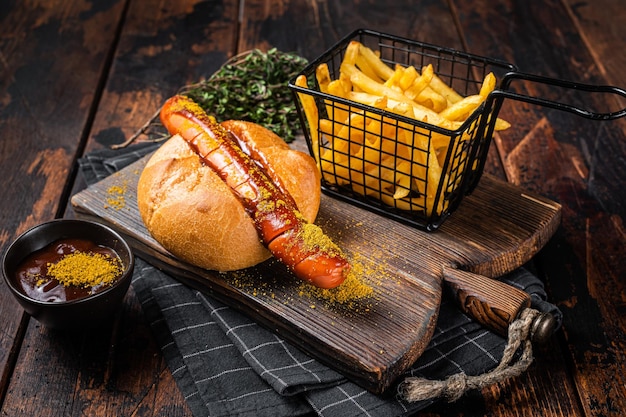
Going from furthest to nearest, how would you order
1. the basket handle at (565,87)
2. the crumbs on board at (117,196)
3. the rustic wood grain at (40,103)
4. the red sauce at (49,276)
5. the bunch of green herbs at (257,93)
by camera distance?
1. the bunch of green herbs at (257,93)
2. the rustic wood grain at (40,103)
3. the crumbs on board at (117,196)
4. the red sauce at (49,276)
5. the basket handle at (565,87)

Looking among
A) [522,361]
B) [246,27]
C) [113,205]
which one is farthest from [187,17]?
[522,361]

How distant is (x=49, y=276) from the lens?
1.89 meters

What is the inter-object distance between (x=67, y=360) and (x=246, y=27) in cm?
217

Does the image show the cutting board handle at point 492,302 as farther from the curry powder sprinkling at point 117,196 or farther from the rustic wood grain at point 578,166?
the curry powder sprinkling at point 117,196

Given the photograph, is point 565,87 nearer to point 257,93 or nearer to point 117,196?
point 257,93

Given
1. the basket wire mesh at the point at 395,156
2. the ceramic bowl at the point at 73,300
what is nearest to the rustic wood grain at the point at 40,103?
the ceramic bowl at the point at 73,300

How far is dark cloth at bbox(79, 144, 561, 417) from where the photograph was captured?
5.88ft

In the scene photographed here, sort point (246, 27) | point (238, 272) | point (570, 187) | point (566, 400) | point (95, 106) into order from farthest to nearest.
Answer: point (246, 27) → point (95, 106) → point (570, 187) → point (238, 272) → point (566, 400)

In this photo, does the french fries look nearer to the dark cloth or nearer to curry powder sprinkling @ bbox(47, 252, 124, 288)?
the dark cloth

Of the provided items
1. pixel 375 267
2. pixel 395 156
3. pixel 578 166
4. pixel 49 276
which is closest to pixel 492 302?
pixel 375 267

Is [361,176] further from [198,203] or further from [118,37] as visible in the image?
[118,37]

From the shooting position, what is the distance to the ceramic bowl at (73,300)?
182 cm

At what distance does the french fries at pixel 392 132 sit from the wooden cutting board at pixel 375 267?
0.11m

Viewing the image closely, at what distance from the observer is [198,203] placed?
1943 millimetres
